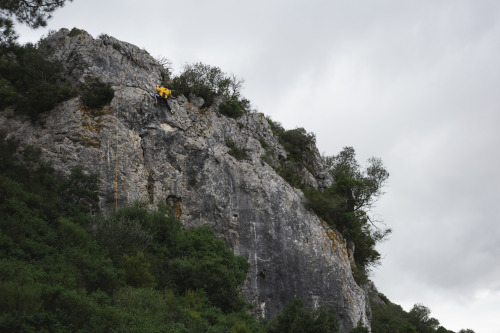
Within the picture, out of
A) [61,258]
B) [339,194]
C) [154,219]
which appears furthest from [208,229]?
[339,194]

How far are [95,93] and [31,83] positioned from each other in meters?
4.09

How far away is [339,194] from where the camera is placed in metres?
34.7

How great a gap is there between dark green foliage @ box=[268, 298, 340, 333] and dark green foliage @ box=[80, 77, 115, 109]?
16.9 m

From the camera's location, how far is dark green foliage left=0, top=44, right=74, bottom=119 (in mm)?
26062

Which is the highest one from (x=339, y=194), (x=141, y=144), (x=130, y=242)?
(x=339, y=194)

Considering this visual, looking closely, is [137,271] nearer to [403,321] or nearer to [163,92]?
[163,92]

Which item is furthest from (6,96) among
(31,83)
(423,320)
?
(423,320)

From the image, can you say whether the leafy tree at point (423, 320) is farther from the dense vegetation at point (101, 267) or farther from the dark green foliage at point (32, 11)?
the dark green foliage at point (32, 11)

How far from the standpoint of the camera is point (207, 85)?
33250 mm

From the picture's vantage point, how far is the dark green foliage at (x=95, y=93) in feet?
87.7

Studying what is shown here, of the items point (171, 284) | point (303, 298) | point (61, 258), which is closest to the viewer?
point (61, 258)

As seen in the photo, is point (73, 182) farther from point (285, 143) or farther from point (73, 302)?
point (285, 143)

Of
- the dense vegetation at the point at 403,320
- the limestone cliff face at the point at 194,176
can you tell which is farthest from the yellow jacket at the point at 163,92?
the dense vegetation at the point at 403,320

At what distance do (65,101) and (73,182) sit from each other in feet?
23.6
